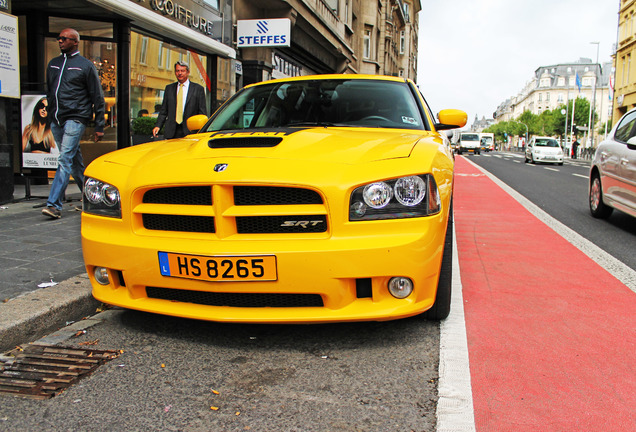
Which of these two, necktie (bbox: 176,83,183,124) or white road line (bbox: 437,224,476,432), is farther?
necktie (bbox: 176,83,183,124)

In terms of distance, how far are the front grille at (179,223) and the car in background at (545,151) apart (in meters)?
32.6

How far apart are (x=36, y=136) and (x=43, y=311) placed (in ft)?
18.5

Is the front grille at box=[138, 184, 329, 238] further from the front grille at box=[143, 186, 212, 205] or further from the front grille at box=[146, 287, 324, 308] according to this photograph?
the front grille at box=[146, 287, 324, 308]

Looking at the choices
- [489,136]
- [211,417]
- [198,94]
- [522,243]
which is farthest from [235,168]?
[489,136]

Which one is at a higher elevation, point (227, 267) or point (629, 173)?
point (629, 173)

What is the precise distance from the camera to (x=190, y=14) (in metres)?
12.3

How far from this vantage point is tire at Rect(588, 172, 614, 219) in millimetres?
7910

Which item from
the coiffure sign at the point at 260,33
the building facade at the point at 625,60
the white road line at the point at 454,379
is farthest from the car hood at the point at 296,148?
the building facade at the point at 625,60

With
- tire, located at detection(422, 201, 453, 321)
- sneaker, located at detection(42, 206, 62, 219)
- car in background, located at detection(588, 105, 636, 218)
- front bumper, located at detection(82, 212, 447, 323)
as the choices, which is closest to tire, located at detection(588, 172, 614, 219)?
car in background, located at detection(588, 105, 636, 218)

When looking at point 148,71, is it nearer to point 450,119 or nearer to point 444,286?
point 450,119

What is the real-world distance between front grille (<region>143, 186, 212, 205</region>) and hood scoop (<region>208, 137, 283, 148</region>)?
1.30 feet

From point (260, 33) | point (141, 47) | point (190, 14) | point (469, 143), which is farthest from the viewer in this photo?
point (469, 143)

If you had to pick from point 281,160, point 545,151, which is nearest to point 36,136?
point 281,160

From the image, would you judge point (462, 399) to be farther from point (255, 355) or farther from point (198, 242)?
point (198, 242)
